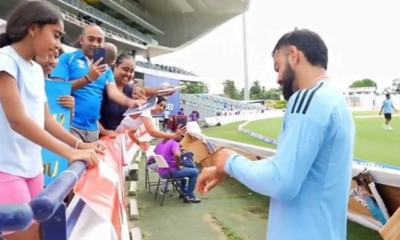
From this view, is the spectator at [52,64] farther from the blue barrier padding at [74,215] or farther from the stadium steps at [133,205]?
the stadium steps at [133,205]

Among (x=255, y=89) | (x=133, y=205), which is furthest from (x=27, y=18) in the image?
(x=255, y=89)

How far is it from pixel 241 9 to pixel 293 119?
2668 inches

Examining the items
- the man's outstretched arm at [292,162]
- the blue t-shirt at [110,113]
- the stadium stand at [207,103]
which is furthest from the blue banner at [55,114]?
the stadium stand at [207,103]

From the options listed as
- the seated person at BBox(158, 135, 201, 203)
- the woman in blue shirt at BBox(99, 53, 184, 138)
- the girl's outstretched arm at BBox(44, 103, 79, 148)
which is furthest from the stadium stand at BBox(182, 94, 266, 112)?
the girl's outstretched arm at BBox(44, 103, 79, 148)

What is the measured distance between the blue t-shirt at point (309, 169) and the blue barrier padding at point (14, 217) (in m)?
0.90

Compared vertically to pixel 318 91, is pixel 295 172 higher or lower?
lower

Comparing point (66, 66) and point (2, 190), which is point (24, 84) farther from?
point (66, 66)

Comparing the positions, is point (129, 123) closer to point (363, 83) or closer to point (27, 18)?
point (27, 18)

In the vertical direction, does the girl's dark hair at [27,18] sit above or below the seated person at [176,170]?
above

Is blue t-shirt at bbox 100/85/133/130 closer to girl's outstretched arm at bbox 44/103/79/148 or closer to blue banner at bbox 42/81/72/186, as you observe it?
blue banner at bbox 42/81/72/186

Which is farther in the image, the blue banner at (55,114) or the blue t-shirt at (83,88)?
the blue t-shirt at (83,88)

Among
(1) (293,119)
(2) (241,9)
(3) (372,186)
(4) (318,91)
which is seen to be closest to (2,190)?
(1) (293,119)

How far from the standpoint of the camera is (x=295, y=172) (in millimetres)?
1562

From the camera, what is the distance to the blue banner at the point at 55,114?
8.50 feet
